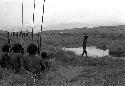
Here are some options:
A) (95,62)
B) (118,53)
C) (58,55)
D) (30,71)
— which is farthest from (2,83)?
(118,53)

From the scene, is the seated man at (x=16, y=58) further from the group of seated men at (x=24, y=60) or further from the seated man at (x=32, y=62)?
the seated man at (x=32, y=62)

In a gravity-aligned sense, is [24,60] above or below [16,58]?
above

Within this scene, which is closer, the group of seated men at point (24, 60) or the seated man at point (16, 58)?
the group of seated men at point (24, 60)

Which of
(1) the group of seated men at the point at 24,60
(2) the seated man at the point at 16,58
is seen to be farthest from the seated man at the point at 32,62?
(2) the seated man at the point at 16,58

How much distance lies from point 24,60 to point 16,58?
161cm

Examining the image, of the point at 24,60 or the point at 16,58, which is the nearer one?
the point at 24,60

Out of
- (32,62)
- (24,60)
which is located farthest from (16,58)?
(32,62)

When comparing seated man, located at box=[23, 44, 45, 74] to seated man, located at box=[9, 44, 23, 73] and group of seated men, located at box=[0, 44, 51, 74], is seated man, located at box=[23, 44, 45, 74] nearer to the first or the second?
group of seated men, located at box=[0, 44, 51, 74]

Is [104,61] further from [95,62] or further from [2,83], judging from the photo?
[2,83]

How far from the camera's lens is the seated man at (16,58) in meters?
11.6

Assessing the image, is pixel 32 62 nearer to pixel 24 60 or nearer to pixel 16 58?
pixel 24 60

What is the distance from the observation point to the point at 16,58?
1162 cm

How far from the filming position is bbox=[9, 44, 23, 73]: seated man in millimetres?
11555

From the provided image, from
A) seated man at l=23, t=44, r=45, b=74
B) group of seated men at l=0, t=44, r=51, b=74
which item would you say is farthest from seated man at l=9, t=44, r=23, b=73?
seated man at l=23, t=44, r=45, b=74
